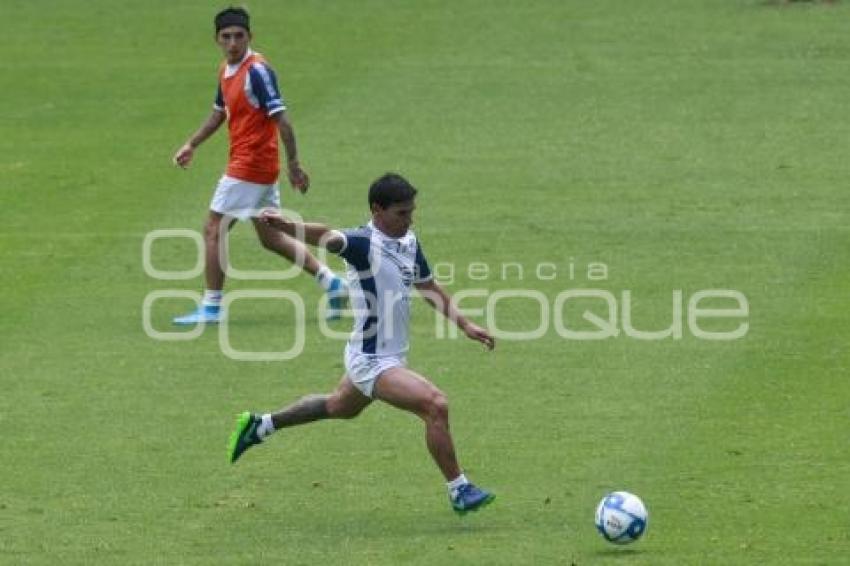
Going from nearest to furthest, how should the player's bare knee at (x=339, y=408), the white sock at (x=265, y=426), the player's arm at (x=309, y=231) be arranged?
the player's arm at (x=309, y=231) → the player's bare knee at (x=339, y=408) → the white sock at (x=265, y=426)

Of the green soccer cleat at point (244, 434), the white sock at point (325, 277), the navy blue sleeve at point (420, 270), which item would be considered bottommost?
the green soccer cleat at point (244, 434)

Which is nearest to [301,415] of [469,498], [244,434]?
[244,434]

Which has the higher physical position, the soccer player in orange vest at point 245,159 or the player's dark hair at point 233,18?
the player's dark hair at point 233,18

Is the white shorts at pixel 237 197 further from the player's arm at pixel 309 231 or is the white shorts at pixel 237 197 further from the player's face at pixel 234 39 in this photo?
the player's arm at pixel 309 231

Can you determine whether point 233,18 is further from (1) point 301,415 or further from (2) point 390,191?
(2) point 390,191

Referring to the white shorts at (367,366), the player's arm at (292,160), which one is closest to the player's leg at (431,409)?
the white shorts at (367,366)

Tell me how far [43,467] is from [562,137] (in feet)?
38.2

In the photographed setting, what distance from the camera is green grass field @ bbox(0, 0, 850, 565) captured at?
474 inches

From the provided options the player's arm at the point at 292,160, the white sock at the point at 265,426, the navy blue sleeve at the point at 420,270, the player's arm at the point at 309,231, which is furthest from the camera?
the player's arm at the point at 292,160

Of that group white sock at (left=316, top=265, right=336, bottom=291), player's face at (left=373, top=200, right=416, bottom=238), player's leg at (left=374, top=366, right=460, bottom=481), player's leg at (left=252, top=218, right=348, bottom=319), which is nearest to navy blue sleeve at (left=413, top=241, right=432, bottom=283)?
player's face at (left=373, top=200, right=416, bottom=238)

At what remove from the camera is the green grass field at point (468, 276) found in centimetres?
1204

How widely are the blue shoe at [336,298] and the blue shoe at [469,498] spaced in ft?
18.2

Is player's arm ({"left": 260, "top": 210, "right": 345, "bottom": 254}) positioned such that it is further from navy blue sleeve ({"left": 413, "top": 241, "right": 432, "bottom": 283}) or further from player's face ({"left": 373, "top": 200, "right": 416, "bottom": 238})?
navy blue sleeve ({"left": 413, "top": 241, "right": 432, "bottom": 283})

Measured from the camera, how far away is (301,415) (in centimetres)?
1265
